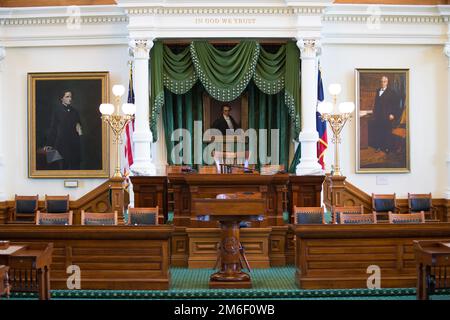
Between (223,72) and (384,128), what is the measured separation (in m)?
4.56

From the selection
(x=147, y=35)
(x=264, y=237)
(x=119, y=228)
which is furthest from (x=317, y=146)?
(x=119, y=228)

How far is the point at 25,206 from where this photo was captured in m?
16.1

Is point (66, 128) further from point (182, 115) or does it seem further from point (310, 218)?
point (310, 218)

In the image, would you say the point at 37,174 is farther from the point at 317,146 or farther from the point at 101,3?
the point at 317,146

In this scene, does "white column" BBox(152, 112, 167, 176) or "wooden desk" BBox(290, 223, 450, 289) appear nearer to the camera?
"wooden desk" BBox(290, 223, 450, 289)

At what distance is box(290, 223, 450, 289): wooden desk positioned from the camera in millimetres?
10539

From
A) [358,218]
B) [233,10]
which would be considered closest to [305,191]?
[358,218]

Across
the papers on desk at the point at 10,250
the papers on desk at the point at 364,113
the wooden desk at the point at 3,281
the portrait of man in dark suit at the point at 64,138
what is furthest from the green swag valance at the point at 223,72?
the wooden desk at the point at 3,281

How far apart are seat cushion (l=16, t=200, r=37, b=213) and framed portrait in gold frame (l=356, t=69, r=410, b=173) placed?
8.13 m

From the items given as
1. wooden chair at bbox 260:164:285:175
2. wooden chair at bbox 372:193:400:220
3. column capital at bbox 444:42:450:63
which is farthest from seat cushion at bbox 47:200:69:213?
column capital at bbox 444:42:450:63

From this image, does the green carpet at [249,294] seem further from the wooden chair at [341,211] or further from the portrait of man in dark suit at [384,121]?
the portrait of man in dark suit at [384,121]

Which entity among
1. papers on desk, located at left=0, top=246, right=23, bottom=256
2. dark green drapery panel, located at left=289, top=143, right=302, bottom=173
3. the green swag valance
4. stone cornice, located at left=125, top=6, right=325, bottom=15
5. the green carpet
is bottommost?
the green carpet

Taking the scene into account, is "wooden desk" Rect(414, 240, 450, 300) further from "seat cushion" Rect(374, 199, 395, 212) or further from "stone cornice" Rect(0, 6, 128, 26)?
"stone cornice" Rect(0, 6, 128, 26)

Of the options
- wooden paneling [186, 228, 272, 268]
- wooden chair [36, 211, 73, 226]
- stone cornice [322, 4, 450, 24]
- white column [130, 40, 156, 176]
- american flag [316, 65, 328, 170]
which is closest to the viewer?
wooden chair [36, 211, 73, 226]
